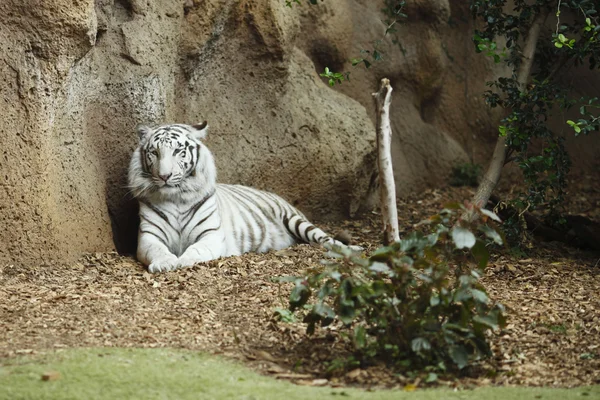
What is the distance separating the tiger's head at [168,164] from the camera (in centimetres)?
728

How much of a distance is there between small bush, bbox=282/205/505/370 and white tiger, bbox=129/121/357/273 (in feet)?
8.82

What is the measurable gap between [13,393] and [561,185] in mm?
5302

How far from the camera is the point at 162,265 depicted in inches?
264

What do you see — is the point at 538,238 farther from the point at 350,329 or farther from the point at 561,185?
the point at 350,329

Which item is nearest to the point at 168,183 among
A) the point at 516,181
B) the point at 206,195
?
the point at 206,195

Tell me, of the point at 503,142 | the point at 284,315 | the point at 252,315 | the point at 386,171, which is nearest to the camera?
the point at 284,315

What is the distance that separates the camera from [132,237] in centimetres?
773

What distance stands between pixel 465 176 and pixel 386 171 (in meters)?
5.18

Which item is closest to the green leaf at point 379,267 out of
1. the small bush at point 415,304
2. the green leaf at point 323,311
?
the small bush at point 415,304

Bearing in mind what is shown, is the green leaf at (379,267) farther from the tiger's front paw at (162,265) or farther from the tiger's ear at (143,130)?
the tiger's ear at (143,130)

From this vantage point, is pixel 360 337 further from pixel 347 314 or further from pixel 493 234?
pixel 493 234

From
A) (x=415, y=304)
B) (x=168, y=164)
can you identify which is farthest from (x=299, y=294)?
(x=168, y=164)

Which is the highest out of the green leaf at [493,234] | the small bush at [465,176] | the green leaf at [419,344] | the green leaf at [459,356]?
the small bush at [465,176]

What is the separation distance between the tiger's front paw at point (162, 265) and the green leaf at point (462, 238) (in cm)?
308
